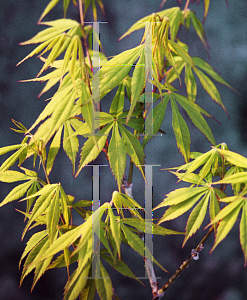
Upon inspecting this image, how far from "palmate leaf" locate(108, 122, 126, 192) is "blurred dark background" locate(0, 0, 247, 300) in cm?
42

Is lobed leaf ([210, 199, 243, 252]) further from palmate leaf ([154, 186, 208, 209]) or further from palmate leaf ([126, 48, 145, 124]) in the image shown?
palmate leaf ([126, 48, 145, 124])

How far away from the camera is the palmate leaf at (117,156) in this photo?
0.48m

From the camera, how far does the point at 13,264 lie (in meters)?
0.96

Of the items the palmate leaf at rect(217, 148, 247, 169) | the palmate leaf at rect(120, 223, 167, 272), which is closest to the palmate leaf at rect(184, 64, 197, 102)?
the palmate leaf at rect(217, 148, 247, 169)

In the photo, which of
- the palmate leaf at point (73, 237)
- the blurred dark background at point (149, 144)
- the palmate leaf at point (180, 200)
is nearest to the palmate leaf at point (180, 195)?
the palmate leaf at point (180, 200)

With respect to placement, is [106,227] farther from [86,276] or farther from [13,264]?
[13,264]

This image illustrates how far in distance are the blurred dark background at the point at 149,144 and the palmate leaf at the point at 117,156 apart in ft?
1.39

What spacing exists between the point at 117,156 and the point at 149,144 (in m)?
0.48

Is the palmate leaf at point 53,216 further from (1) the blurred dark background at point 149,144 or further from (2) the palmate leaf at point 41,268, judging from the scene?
(1) the blurred dark background at point 149,144

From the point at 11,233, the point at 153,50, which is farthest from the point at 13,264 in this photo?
the point at 153,50

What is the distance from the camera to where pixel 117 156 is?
488 mm

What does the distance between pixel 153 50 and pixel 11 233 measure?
75cm

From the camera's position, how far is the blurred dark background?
91cm

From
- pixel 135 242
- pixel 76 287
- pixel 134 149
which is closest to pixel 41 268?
pixel 76 287
